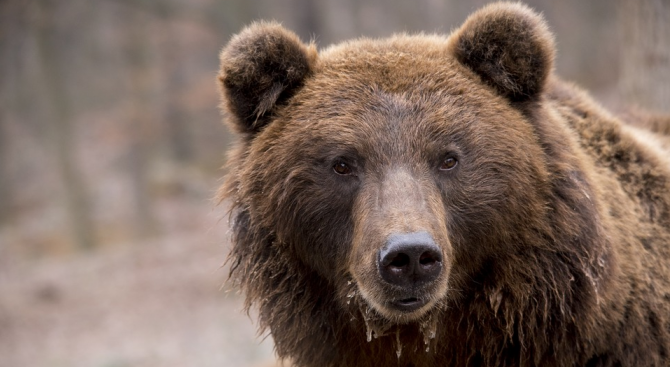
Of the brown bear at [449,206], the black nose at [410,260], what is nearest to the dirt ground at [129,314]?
the brown bear at [449,206]

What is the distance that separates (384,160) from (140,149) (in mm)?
20125

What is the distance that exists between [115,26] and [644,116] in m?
27.1

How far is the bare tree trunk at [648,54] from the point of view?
711 cm

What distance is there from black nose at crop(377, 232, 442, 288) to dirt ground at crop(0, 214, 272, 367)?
5.98 m

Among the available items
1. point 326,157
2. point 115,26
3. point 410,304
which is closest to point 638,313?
point 410,304

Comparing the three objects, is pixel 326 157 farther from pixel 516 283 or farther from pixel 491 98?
pixel 516 283

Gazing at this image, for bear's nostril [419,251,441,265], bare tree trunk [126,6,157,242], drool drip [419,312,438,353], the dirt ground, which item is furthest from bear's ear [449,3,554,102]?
bare tree trunk [126,6,157,242]

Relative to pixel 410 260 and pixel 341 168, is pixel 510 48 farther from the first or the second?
pixel 410 260

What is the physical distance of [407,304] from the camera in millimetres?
3736

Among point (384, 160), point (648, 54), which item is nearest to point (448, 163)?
point (384, 160)

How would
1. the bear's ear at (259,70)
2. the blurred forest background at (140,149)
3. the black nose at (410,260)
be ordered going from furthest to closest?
1. the blurred forest background at (140,149)
2. the bear's ear at (259,70)
3. the black nose at (410,260)

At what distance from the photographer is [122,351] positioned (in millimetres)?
11695

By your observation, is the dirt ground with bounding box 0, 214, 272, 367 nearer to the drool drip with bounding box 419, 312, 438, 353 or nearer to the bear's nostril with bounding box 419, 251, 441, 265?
the drool drip with bounding box 419, 312, 438, 353

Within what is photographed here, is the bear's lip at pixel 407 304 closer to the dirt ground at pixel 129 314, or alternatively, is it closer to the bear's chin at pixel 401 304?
the bear's chin at pixel 401 304
